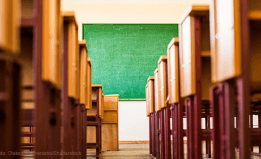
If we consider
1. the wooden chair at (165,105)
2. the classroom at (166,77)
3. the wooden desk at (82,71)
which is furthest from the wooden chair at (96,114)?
the wooden desk at (82,71)

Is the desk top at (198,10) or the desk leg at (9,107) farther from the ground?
the desk top at (198,10)

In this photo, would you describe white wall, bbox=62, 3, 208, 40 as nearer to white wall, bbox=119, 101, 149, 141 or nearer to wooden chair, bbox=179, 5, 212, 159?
white wall, bbox=119, 101, 149, 141

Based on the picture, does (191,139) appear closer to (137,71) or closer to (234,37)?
(234,37)

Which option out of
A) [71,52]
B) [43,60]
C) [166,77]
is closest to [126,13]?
[166,77]

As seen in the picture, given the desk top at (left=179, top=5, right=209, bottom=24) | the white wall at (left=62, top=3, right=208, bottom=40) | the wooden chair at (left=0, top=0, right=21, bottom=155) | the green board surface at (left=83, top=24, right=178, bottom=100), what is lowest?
the wooden chair at (left=0, top=0, right=21, bottom=155)

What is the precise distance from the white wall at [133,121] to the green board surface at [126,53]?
0.19m

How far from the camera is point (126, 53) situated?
7.07m

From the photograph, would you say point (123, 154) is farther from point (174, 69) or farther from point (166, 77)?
point (174, 69)

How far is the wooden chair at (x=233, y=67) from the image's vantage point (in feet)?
4.42

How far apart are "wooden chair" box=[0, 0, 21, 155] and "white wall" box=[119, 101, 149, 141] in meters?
5.99

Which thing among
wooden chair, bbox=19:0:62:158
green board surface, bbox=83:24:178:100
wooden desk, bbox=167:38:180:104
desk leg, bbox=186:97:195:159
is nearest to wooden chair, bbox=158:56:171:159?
wooden desk, bbox=167:38:180:104

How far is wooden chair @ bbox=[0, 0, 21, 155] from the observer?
99 centimetres

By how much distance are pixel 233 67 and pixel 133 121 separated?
583 centimetres

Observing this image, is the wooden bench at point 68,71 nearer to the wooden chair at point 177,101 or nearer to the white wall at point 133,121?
the wooden chair at point 177,101
